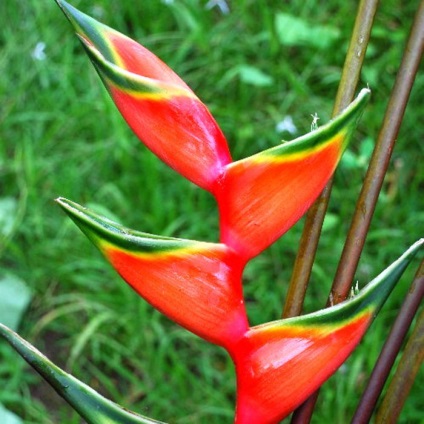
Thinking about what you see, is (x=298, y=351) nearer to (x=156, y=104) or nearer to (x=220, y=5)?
(x=156, y=104)

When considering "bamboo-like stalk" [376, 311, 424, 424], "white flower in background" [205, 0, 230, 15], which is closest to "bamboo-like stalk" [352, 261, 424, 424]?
"bamboo-like stalk" [376, 311, 424, 424]

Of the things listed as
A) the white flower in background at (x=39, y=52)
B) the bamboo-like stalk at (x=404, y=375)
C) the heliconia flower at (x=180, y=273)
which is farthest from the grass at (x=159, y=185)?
the heliconia flower at (x=180, y=273)

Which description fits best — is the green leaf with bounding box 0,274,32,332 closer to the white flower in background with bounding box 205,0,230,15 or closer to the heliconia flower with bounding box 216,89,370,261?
the white flower in background with bounding box 205,0,230,15

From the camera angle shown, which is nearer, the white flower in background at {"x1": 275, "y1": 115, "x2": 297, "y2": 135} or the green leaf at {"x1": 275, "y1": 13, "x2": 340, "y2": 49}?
the white flower in background at {"x1": 275, "y1": 115, "x2": 297, "y2": 135}

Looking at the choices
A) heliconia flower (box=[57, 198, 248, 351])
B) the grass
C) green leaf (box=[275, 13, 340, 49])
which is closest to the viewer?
heliconia flower (box=[57, 198, 248, 351])

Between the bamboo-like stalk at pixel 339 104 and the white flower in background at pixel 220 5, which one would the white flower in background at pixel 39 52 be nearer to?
the white flower in background at pixel 220 5

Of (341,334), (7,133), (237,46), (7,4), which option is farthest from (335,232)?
(341,334)

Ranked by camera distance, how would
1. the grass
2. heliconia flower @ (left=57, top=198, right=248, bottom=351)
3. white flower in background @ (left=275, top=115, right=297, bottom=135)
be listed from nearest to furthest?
heliconia flower @ (left=57, top=198, right=248, bottom=351) < the grass < white flower in background @ (left=275, top=115, right=297, bottom=135)
